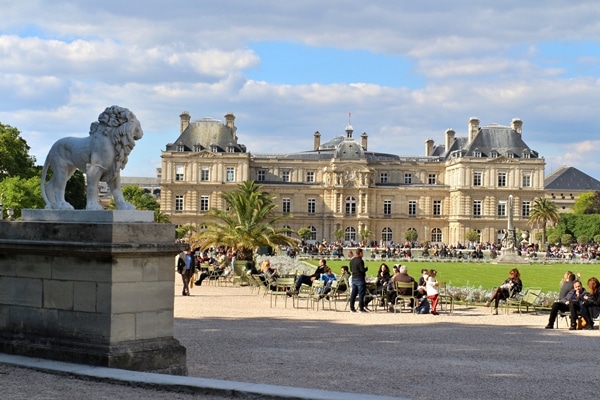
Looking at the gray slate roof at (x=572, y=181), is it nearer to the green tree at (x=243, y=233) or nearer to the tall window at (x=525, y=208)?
the tall window at (x=525, y=208)

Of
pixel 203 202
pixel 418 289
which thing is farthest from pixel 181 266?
pixel 203 202

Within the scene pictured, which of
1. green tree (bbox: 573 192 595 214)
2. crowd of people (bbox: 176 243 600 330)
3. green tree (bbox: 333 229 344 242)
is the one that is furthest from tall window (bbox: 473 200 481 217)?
crowd of people (bbox: 176 243 600 330)

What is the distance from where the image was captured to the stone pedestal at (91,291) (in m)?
8.34

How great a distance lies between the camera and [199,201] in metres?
82.7

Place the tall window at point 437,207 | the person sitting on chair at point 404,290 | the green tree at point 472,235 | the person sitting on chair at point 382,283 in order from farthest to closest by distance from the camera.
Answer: the tall window at point 437,207
the green tree at point 472,235
the person sitting on chair at point 382,283
the person sitting on chair at point 404,290

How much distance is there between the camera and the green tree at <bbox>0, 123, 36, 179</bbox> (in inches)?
2125

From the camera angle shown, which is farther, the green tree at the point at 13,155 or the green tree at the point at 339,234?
the green tree at the point at 339,234

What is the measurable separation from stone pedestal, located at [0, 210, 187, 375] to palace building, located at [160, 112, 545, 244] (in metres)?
72.5

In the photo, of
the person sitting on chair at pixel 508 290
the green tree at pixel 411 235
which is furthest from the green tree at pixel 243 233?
the green tree at pixel 411 235

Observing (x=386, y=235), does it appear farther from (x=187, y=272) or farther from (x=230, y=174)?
(x=187, y=272)

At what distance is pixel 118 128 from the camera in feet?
29.9

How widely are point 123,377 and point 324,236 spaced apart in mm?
76393

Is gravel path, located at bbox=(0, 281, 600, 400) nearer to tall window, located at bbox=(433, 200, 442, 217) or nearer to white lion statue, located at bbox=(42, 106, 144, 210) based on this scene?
white lion statue, located at bbox=(42, 106, 144, 210)

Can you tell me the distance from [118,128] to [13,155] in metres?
49.1
